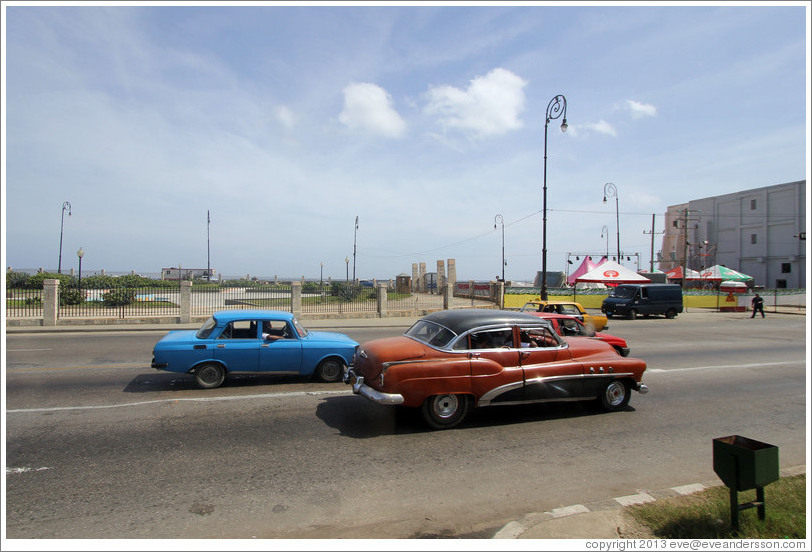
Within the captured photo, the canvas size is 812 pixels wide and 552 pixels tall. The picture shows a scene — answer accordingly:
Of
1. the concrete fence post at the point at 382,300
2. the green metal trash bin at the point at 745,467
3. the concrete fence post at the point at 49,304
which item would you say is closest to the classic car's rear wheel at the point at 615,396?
the green metal trash bin at the point at 745,467

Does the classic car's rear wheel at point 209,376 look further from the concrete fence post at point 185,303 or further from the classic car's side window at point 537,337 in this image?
the concrete fence post at point 185,303

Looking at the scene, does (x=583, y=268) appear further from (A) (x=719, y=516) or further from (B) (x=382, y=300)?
(A) (x=719, y=516)

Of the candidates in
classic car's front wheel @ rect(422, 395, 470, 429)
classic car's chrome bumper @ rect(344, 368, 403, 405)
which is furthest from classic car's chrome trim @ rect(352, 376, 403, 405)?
classic car's front wheel @ rect(422, 395, 470, 429)

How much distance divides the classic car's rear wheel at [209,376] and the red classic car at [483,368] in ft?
9.16

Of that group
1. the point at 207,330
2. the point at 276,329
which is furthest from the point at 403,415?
the point at 207,330

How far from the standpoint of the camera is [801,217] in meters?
55.5

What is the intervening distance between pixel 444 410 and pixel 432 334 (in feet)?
3.64

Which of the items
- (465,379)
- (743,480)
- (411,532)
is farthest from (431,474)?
(743,480)

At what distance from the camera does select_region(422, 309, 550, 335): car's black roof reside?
689cm

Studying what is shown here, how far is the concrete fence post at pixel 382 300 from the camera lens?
2594 centimetres

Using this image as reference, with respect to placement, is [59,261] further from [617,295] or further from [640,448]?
[640,448]

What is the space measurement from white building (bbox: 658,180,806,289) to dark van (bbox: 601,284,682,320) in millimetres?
26032

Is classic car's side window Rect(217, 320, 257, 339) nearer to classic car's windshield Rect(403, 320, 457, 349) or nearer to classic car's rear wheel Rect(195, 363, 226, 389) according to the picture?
classic car's rear wheel Rect(195, 363, 226, 389)

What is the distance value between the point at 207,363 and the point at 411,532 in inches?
230
